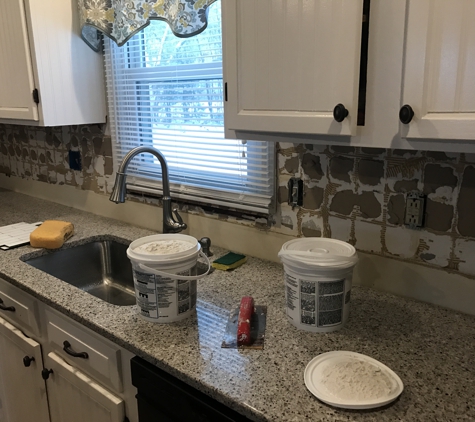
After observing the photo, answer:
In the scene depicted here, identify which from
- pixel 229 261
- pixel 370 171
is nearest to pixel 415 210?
pixel 370 171

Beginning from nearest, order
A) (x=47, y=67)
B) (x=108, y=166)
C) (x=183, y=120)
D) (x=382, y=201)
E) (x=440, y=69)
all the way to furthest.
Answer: (x=440, y=69) < (x=382, y=201) < (x=183, y=120) < (x=47, y=67) < (x=108, y=166)

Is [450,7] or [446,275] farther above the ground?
[450,7]

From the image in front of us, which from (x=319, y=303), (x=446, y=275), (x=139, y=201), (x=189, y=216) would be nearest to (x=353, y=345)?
(x=319, y=303)

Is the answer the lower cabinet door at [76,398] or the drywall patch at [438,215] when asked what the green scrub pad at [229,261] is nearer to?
the lower cabinet door at [76,398]

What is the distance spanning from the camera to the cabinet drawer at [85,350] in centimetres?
123

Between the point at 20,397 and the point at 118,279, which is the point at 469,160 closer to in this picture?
the point at 118,279

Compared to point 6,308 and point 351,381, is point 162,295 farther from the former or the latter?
point 6,308

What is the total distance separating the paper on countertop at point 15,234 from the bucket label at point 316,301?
4.12ft

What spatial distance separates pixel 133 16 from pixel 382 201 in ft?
3.95

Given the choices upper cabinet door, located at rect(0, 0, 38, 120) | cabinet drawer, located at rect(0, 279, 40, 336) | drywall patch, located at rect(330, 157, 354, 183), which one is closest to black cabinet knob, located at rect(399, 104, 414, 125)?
drywall patch, located at rect(330, 157, 354, 183)

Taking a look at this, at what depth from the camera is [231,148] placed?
172cm

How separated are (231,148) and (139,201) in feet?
2.11

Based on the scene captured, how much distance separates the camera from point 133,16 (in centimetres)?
176

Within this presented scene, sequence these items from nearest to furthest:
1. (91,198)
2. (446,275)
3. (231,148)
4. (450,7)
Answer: (450,7) < (446,275) < (231,148) < (91,198)
